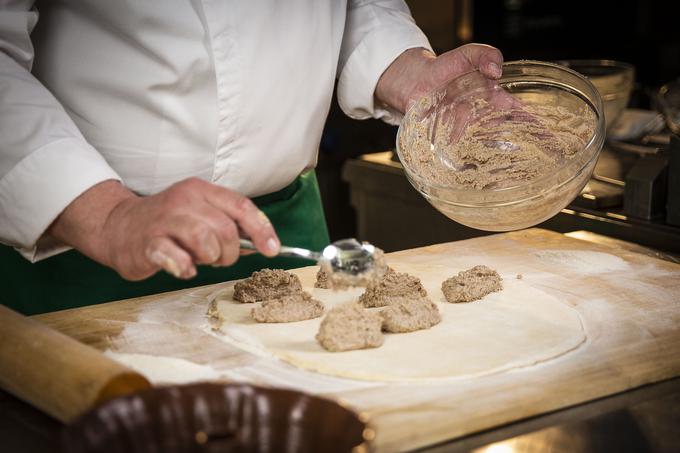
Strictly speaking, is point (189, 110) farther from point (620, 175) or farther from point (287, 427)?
point (620, 175)

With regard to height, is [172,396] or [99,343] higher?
[172,396]

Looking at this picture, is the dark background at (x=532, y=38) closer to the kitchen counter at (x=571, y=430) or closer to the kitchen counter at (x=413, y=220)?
the kitchen counter at (x=413, y=220)

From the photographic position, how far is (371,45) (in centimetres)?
182

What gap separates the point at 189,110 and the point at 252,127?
4.5 inches

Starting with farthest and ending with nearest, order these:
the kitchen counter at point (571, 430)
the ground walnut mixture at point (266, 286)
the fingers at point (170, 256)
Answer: the ground walnut mixture at point (266, 286)
the fingers at point (170, 256)
the kitchen counter at point (571, 430)

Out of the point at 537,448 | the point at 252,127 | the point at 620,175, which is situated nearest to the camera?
the point at 537,448

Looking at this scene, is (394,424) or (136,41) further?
(136,41)

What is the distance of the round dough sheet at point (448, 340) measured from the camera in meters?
1.19

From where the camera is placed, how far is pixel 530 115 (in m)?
1.70

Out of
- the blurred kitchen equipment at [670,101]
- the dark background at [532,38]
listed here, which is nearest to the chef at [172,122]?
the blurred kitchen equipment at [670,101]

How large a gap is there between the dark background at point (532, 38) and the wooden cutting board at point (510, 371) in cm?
197

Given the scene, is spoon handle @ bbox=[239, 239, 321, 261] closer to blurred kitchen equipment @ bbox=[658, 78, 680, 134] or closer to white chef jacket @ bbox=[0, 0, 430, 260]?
white chef jacket @ bbox=[0, 0, 430, 260]

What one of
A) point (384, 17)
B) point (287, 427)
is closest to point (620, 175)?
point (384, 17)

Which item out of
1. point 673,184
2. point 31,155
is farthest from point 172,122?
point 673,184
